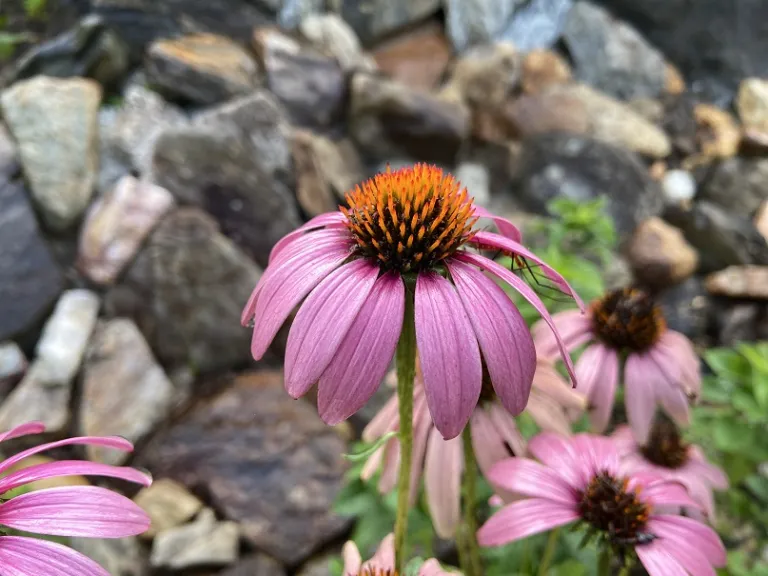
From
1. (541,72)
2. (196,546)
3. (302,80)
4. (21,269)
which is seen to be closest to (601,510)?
(196,546)

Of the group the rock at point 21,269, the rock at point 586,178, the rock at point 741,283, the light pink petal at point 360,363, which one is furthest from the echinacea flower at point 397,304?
the rock at point 741,283

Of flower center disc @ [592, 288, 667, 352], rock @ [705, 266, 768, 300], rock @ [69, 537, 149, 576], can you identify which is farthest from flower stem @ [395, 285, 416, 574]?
rock @ [705, 266, 768, 300]

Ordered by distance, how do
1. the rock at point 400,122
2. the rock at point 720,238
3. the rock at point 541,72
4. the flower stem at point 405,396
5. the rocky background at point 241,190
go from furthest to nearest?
the rock at point 541,72
the rock at point 720,238
the rock at point 400,122
the rocky background at point 241,190
the flower stem at point 405,396

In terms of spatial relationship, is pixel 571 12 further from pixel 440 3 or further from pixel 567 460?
pixel 567 460

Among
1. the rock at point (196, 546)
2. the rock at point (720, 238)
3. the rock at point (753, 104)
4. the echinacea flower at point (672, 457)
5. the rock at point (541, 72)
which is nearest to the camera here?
the echinacea flower at point (672, 457)

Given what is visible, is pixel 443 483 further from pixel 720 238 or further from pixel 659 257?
pixel 720 238

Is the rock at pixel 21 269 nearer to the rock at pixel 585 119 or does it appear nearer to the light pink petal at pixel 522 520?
the light pink petal at pixel 522 520
